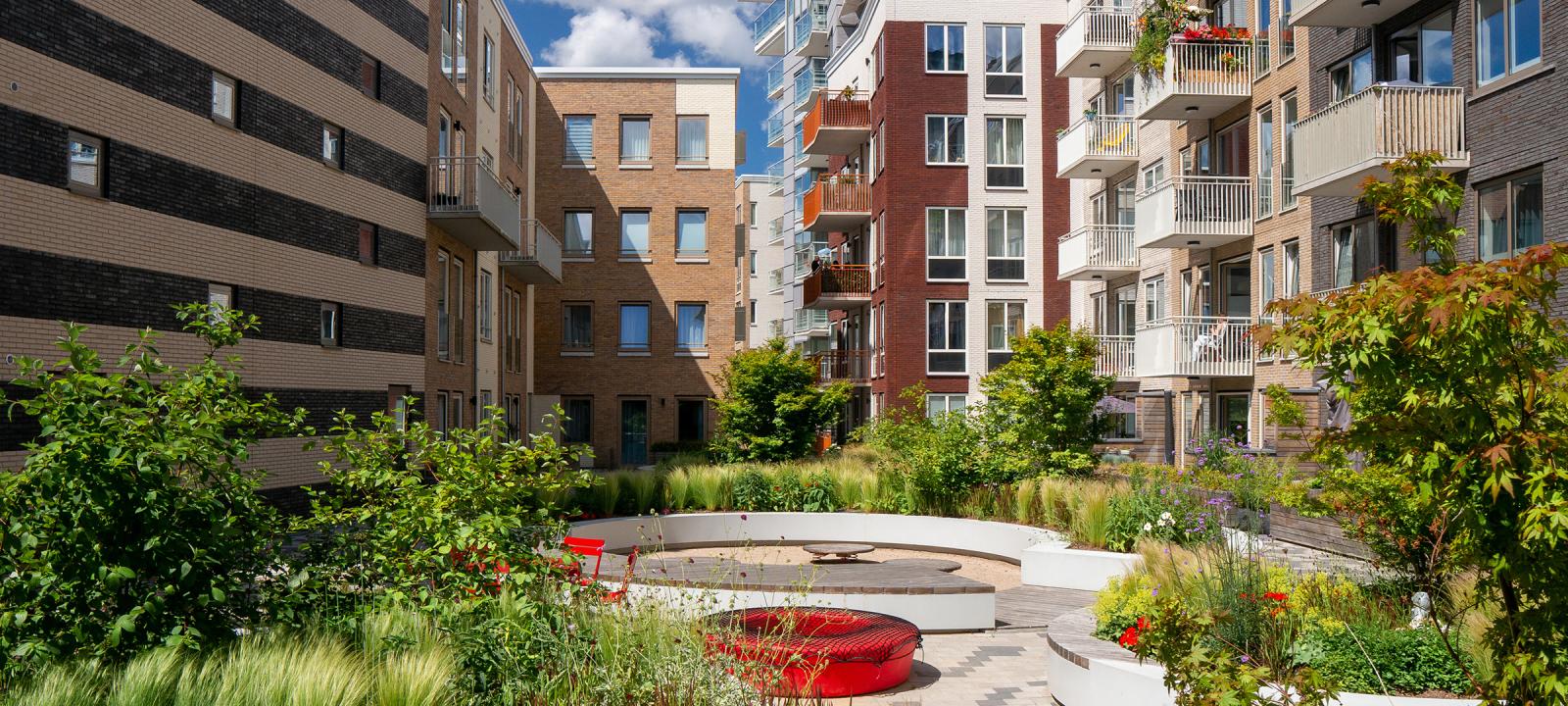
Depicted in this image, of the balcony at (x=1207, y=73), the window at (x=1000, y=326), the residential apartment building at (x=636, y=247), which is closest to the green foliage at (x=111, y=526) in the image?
the balcony at (x=1207, y=73)

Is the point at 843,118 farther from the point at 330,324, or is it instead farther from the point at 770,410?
the point at 330,324

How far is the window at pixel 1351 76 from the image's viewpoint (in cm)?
2153

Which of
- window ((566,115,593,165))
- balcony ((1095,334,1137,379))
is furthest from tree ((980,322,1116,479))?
window ((566,115,593,165))

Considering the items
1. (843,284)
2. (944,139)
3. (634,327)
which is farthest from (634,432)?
(944,139)

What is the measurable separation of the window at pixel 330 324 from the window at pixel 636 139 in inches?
831

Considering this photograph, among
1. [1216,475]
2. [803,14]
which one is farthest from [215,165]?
[803,14]

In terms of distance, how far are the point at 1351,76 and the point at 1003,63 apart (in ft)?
57.2

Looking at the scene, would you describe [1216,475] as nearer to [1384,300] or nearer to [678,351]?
[1384,300]

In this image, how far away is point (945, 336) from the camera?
127 feet

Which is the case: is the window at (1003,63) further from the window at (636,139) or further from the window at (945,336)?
the window at (636,139)

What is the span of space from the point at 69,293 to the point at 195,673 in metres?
11.5

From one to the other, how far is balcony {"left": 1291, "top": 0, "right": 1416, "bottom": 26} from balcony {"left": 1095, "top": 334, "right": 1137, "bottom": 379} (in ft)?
39.3

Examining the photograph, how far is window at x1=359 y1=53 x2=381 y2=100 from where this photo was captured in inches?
936

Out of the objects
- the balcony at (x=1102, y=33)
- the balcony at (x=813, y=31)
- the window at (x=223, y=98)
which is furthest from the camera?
the balcony at (x=813, y=31)
